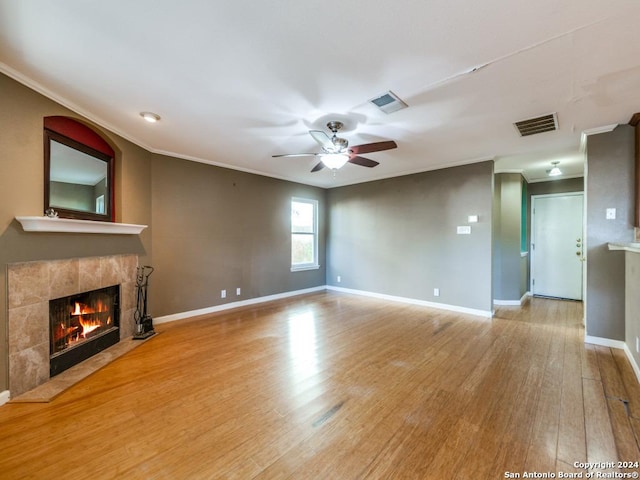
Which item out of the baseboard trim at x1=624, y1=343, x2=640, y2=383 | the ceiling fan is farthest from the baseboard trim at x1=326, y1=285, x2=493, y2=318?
the ceiling fan

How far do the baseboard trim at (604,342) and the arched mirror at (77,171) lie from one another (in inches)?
235

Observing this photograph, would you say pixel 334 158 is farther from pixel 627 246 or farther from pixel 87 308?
pixel 87 308

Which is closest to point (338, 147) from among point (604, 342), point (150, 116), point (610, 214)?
point (150, 116)

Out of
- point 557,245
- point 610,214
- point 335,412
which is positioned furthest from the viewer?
point 557,245

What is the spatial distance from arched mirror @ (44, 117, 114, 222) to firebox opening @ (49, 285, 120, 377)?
89 centimetres

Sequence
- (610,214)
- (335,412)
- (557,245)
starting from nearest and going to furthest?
(335,412)
(610,214)
(557,245)

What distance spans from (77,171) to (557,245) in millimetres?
8066

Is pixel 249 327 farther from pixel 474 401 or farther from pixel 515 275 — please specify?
pixel 515 275

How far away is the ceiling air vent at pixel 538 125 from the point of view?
2.86 m

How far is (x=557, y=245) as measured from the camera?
5609mm

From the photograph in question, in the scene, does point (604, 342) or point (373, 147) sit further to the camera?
point (604, 342)

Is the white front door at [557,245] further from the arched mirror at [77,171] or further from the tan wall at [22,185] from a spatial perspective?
the tan wall at [22,185]

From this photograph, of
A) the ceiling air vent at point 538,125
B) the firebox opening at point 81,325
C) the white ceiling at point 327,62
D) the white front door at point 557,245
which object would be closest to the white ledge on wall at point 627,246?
the white ceiling at point 327,62

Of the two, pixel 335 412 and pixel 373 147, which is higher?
pixel 373 147
